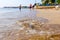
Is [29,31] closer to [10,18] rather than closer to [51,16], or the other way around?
[10,18]

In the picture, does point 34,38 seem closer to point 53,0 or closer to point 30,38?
point 30,38

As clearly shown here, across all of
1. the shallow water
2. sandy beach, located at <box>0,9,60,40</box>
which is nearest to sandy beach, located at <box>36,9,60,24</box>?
sandy beach, located at <box>0,9,60,40</box>

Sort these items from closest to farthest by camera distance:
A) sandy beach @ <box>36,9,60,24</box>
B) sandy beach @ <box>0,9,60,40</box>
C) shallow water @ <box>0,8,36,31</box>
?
sandy beach @ <box>0,9,60,40</box>
shallow water @ <box>0,8,36,31</box>
sandy beach @ <box>36,9,60,24</box>

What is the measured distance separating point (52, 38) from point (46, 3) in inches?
1872

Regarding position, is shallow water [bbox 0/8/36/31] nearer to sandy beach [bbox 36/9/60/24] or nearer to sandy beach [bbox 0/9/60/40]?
sandy beach [bbox 0/9/60/40]

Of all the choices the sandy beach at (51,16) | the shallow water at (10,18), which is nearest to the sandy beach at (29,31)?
the shallow water at (10,18)

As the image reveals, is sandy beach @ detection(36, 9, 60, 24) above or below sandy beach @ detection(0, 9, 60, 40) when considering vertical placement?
below

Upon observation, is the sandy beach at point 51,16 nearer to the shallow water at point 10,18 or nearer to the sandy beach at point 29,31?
the sandy beach at point 29,31

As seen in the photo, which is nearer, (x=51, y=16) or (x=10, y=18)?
(x=10, y=18)

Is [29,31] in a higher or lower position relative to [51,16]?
higher

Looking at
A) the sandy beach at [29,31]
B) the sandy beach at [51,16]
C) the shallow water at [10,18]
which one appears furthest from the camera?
the sandy beach at [51,16]

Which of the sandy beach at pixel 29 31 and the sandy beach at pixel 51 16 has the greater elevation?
the sandy beach at pixel 29 31

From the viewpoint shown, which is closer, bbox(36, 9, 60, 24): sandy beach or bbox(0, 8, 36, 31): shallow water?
bbox(0, 8, 36, 31): shallow water

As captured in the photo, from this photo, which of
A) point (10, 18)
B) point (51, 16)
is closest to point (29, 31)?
point (10, 18)
